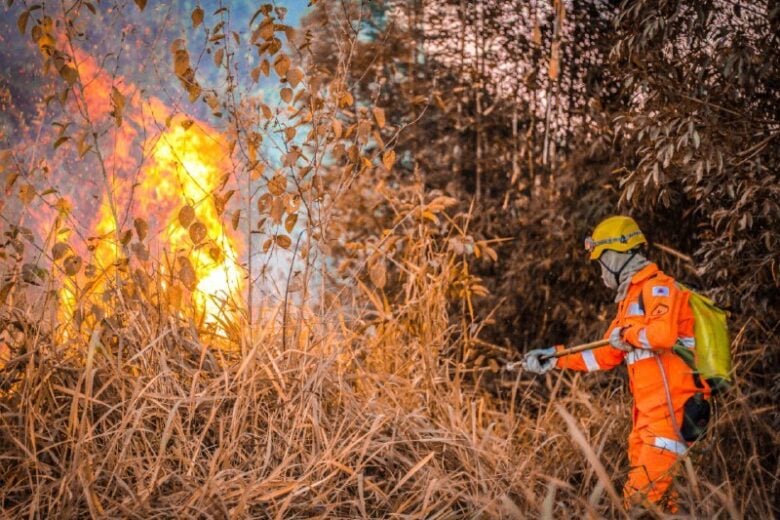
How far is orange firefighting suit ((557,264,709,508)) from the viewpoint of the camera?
3.88 m

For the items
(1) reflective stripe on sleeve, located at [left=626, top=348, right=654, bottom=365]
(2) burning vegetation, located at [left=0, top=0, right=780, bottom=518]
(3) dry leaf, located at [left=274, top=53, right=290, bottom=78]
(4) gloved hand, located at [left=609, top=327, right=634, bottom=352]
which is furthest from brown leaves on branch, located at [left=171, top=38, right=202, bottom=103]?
(1) reflective stripe on sleeve, located at [left=626, top=348, right=654, bottom=365]

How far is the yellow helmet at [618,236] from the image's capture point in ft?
14.0

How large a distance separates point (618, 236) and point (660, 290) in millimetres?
390

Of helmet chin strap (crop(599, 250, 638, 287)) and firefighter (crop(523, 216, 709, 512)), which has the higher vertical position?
helmet chin strap (crop(599, 250, 638, 287))

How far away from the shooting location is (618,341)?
4.04 m

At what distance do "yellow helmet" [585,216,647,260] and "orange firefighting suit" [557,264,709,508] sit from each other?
177 millimetres

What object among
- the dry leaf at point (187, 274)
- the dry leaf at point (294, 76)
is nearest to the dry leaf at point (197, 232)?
the dry leaf at point (187, 274)

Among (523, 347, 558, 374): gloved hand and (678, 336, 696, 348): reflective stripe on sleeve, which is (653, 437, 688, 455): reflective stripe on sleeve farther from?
(523, 347, 558, 374): gloved hand

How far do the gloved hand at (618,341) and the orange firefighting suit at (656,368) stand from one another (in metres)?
0.03

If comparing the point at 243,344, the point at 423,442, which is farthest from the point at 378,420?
the point at 243,344

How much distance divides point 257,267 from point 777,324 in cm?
287

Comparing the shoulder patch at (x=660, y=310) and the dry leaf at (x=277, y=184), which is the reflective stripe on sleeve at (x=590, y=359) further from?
the dry leaf at (x=277, y=184)

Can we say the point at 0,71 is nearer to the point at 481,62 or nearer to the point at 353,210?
the point at 353,210

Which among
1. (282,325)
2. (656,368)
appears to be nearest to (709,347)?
(656,368)
